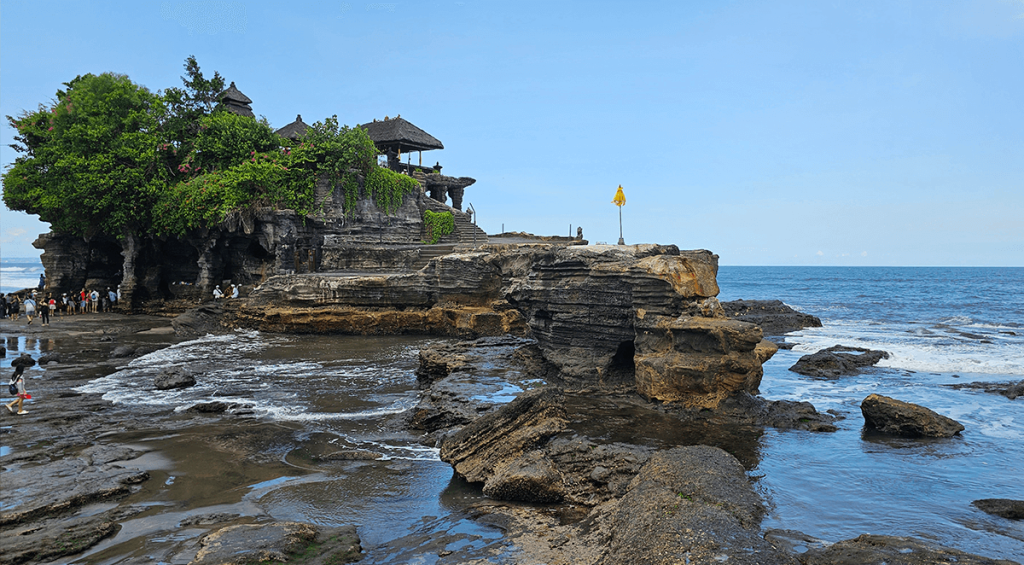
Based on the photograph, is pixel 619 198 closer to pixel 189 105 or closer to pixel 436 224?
pixel 436 224

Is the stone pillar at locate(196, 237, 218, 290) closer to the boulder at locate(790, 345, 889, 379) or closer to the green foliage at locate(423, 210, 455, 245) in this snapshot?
the green foliage at locate(423, 210, 455, 245)

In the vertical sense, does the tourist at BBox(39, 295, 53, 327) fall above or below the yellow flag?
below

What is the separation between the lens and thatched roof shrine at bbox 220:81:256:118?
36781mm

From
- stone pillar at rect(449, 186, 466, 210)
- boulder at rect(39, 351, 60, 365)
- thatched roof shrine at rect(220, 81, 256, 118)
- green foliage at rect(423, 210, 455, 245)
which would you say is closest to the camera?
boulder at rect(39, 351, 60, 365)

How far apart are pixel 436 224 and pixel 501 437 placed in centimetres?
2661

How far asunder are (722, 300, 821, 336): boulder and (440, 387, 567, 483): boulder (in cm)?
2082

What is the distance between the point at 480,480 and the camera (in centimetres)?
819

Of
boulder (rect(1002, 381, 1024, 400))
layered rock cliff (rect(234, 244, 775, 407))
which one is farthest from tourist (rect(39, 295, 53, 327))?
boulder (rect(1002, 381, 1024, 400))

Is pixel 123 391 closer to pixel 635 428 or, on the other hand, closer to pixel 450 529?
pixel 450 529

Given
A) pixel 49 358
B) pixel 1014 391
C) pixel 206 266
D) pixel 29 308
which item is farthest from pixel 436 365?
pixel 29 308

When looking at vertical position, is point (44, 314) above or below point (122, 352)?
above

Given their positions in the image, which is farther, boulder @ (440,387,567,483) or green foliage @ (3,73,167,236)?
green foliage @ (3,73,167,236)

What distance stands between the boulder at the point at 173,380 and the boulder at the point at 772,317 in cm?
2318

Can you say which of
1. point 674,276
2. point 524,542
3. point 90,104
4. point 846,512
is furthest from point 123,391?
point 90,104
